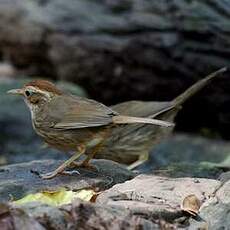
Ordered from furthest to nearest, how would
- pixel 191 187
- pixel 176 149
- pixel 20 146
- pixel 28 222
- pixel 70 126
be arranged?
pixel 176 149
pixel 20 146
pixel 70 126
pixel 191 187
pixel 28 222

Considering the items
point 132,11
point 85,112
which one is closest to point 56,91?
point 85,112

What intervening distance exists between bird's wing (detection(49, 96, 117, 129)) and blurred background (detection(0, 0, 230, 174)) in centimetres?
286

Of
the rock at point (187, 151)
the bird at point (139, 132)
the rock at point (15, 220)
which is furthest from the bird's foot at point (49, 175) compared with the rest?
the rock at point (187, 151)

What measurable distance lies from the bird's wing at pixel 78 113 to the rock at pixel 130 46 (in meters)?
3.42

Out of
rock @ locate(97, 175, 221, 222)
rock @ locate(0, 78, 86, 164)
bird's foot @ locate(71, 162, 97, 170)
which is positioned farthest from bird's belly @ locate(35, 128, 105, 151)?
rock @ locate(0, 78, 86, 164)

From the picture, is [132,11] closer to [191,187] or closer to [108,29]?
[108,29]

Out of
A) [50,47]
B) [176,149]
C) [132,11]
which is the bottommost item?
[176,149]

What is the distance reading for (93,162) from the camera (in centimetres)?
620

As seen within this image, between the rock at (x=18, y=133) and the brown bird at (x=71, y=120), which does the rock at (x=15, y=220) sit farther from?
the rock at (x=18, y=133)

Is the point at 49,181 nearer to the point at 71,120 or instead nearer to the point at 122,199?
the point at 71,120

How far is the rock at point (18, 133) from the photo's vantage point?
8.96 metres

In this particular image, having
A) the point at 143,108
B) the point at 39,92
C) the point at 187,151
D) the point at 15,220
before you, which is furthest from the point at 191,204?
the point at 187,151

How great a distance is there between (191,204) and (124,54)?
18.5ft

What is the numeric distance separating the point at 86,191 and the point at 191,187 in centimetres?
67
